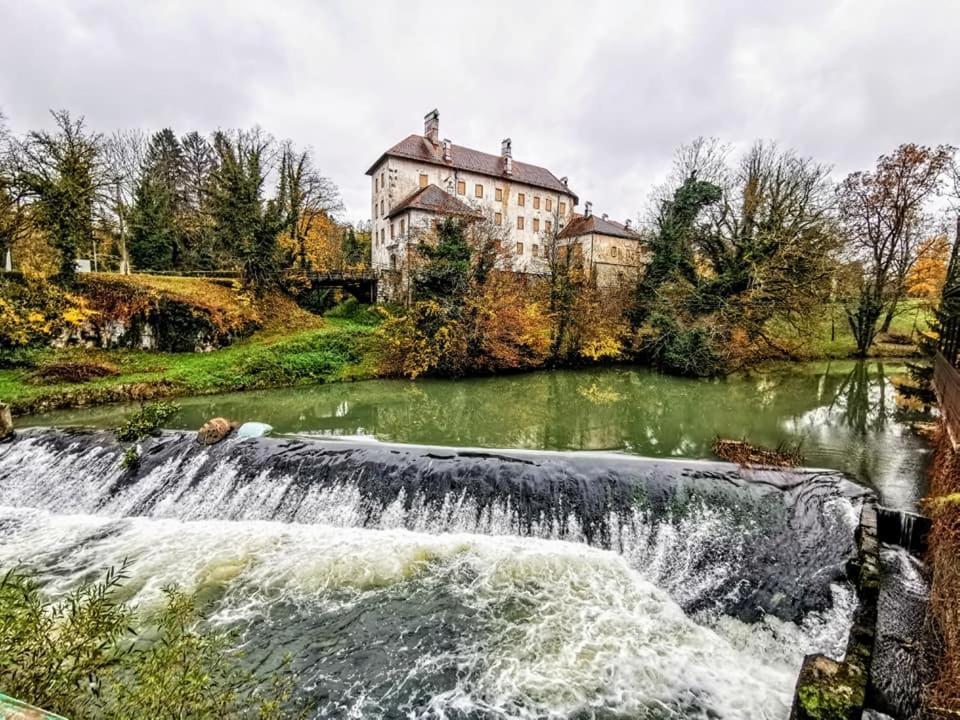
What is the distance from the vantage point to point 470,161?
39.0m

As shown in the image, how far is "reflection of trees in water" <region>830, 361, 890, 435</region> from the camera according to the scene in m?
12.7

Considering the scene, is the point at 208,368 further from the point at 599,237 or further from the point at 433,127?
the point at 599,237

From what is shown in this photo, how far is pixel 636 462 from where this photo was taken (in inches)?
323

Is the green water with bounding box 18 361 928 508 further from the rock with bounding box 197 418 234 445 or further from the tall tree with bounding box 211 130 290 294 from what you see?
the tall tree with bounding box 211 130 290 294

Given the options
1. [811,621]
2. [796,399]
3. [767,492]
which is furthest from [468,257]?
[811,621]

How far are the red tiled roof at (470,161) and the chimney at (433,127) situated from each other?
1.34 feet

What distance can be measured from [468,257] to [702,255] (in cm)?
1146

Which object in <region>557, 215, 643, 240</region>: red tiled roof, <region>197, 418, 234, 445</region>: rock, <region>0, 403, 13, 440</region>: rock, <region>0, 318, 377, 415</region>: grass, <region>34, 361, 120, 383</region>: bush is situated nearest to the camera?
<region>197, 418, 234, 445</region>: rock

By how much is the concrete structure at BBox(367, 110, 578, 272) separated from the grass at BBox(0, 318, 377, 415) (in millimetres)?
8788

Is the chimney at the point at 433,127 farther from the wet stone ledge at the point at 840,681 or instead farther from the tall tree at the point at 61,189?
the wet stone ledge at the point at 840,681

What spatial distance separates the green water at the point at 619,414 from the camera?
10484 mm

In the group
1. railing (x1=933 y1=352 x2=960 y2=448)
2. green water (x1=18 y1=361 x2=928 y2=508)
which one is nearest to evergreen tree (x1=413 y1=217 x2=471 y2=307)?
green water (x1=18 y1=361 x2=928 y2=508)

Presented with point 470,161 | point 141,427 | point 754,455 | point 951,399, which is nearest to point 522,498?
point 754,455

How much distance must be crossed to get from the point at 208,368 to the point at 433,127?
2846 centimetres
